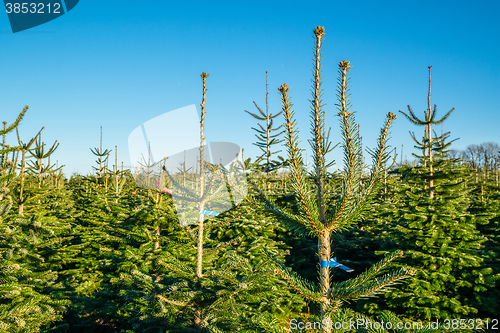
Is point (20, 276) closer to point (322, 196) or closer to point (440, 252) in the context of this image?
point (322, 196)

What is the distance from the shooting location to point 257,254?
23.3 feet

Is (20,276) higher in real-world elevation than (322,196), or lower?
lower

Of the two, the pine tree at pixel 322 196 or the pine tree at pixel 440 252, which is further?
the pine tree at pixel 440 252

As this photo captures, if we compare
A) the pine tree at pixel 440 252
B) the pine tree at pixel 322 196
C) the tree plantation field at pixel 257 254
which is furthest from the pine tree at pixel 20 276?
the pine tree at pixel 440 252

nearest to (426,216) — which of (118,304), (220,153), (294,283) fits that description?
(220,153)

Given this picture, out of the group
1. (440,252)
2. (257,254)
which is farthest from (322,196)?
(440,252)

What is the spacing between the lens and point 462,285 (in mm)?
6566

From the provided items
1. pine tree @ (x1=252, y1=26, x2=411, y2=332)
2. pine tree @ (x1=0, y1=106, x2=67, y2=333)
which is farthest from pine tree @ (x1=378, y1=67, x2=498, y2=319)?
pine tree @ (x1=0, y1=106, x2=67, y2=333)

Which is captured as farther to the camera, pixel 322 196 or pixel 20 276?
pixel 20 276

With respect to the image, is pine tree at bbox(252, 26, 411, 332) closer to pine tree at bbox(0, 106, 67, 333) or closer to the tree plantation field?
the tree plantation field

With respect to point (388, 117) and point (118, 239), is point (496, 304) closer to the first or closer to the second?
point (388, 117)

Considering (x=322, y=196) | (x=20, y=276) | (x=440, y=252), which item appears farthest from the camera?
(x=440, y=252)

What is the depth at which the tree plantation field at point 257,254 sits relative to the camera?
6.18 feet

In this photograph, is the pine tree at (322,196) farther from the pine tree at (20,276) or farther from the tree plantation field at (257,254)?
the pine tree at (20,276)
